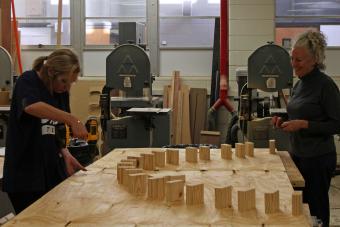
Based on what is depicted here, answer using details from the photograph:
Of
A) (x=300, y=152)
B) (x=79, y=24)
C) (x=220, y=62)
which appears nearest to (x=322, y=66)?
(x=300, y=152)

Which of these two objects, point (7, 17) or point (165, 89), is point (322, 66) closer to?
point (165, 89)

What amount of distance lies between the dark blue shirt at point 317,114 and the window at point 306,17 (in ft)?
13.2

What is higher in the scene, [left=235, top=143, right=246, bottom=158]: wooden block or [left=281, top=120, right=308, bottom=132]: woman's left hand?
[left=281, top=120, right=308, bottom=132]: woman's left hand

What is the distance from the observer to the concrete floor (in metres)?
4.23

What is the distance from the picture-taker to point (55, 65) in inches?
86.6

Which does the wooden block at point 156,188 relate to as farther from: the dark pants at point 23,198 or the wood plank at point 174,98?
the wood plank at point 174,98

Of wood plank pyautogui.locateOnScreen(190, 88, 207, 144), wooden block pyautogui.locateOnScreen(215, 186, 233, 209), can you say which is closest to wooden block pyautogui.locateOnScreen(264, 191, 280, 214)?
wooden block pyautogui.locateOnScreen(215, 186, 233, 209)

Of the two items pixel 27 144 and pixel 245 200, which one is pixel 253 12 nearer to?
pixel 27 144

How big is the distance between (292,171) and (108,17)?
4905 millimetres

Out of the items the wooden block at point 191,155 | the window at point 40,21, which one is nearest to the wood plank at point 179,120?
the window at point 40,21

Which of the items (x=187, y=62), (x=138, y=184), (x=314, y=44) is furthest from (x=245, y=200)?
(x=187, y=62)

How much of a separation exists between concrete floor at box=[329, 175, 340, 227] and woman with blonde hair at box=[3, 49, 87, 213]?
275 centimetres

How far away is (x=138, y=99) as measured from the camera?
4.47m

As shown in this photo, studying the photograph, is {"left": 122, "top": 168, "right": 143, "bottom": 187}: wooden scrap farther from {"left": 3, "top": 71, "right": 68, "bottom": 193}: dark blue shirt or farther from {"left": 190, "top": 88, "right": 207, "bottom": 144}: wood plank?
{"left": 190, "top": 88, "right": 207, "bottom": 144}: wood plank
